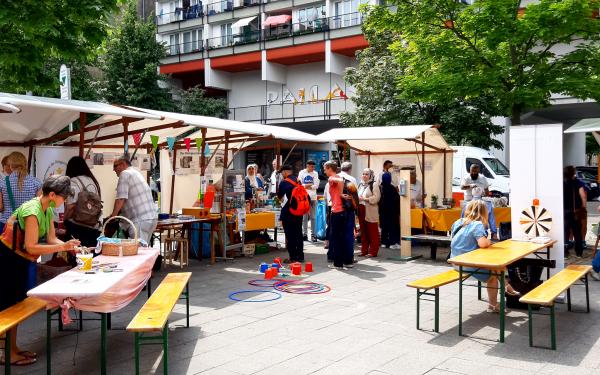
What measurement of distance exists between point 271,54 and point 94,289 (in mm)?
29639

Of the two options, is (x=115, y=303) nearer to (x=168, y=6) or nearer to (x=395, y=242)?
(x=395, y=242)

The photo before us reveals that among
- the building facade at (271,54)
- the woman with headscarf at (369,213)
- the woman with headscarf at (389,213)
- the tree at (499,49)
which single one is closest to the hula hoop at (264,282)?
the woman with headscarf at (369,213)

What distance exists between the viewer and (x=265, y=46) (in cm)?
3316

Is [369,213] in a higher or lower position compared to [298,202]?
lower

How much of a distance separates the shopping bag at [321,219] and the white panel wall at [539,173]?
21.5ft

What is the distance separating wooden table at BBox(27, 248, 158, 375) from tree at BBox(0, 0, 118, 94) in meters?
6.17

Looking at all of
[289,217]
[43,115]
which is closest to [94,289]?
[43,115]

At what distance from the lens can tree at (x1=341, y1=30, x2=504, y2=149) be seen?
21266 mm

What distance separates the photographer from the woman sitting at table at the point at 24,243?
504 centimetres

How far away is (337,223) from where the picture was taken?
1015 cm

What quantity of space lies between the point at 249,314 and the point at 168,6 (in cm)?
3614

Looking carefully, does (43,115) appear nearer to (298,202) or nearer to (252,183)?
(298,202)

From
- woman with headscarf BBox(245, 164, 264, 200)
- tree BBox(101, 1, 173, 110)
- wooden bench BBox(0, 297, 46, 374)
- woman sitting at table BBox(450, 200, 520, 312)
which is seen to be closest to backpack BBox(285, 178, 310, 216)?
woman with headscarf BBox(245, 164, 264, 200)

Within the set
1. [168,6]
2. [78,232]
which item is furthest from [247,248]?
[168,6]
